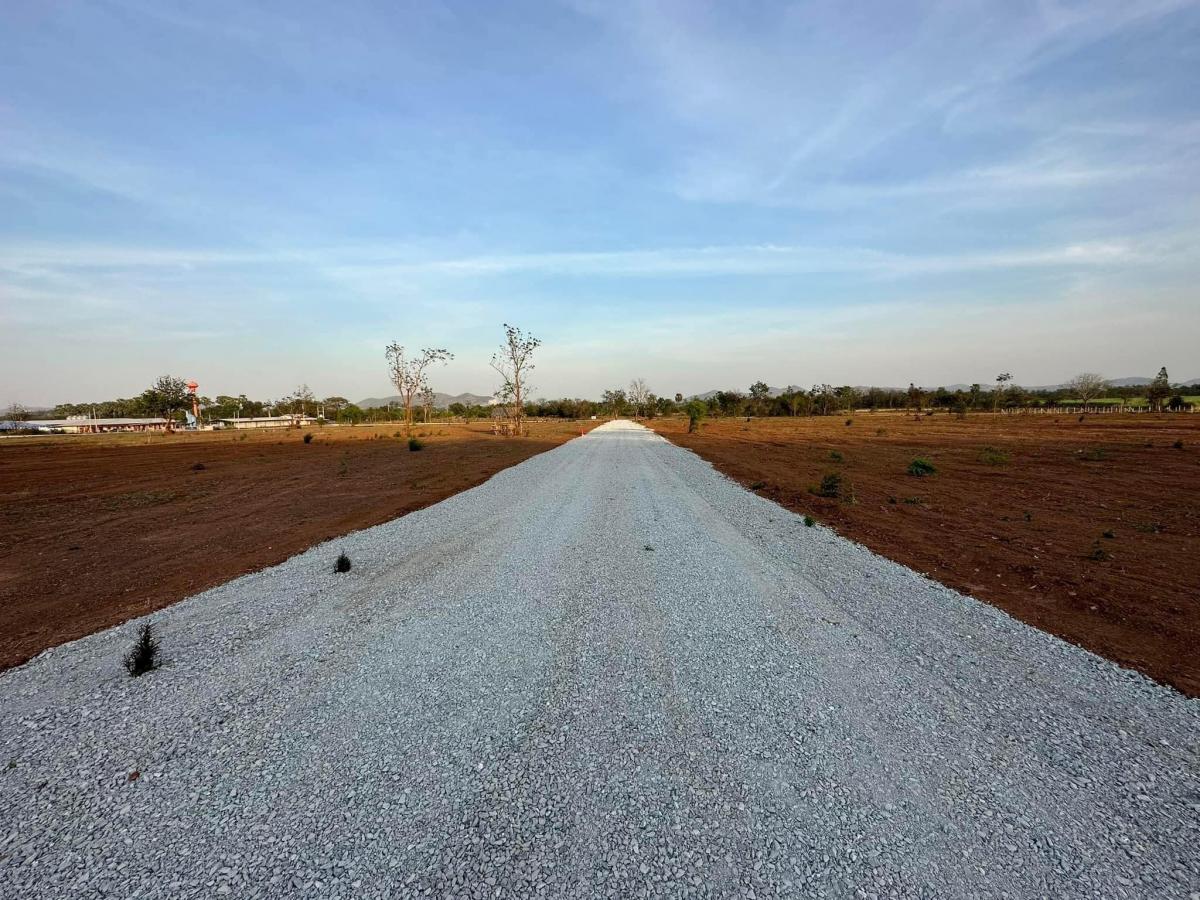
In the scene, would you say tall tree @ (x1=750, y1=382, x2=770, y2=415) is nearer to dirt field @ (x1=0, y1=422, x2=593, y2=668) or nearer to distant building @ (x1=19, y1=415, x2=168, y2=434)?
dirt field @ (x1=0, y1=422, x2=593, y2=668)

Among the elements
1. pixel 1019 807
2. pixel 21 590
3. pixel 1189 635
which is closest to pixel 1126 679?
pixel 1189 635

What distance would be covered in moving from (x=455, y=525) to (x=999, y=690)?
28.5ft

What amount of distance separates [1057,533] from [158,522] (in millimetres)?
19062

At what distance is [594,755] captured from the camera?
3381mm

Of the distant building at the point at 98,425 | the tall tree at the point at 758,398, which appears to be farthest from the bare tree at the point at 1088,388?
the distant building at the point at 98,425

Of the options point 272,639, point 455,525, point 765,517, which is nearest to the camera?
point 272,639

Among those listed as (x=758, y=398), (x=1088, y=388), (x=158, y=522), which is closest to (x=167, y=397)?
(x=158, y=522)

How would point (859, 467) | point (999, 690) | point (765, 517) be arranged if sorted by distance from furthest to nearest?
point (859, 467), point (765, 517), point (999, 690)

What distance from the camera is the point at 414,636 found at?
517cm

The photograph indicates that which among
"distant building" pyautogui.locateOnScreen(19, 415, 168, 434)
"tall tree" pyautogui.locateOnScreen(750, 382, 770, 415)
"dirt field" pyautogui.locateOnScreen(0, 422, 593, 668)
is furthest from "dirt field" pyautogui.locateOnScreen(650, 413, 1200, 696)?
"distant building" pyautogui.locateOnScreen(19, 415, 168, 434)

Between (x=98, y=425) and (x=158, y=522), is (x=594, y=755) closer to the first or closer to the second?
(x=158, y=522)

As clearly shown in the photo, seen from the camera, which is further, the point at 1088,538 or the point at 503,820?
the point at 1088,538

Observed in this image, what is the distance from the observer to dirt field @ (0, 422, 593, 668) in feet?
20.7

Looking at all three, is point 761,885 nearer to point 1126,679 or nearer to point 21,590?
point 1126,679
